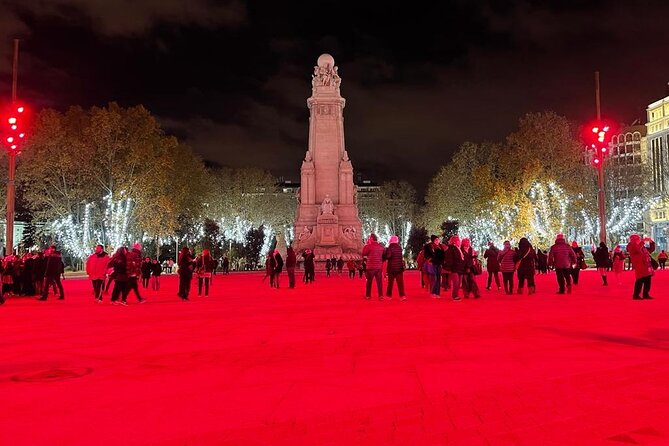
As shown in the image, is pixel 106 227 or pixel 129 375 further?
pixel 106 227

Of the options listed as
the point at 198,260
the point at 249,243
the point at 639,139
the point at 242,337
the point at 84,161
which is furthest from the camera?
the point at 639,139

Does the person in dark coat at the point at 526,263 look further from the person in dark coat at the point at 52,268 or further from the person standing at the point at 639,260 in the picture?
the person in dark coat at the point at 52,268

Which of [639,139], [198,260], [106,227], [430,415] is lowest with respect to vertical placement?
[430,415]

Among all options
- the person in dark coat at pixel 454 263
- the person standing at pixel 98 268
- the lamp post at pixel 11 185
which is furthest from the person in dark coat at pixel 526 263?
A: the lamp post at pixel 11 185

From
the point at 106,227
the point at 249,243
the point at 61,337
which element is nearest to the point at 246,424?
the point at 61,337

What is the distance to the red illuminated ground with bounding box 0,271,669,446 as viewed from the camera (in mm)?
4789

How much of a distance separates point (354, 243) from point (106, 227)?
21095 mm

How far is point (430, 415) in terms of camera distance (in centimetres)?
523

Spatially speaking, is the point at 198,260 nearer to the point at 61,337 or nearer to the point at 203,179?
the point at 61,337

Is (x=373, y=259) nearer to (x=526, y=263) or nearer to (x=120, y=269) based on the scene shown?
(x=526, y=263)

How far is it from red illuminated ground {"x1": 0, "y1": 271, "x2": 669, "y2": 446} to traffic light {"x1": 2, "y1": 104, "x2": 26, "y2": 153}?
541 inches

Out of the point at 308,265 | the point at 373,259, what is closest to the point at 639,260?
the point at 373,259

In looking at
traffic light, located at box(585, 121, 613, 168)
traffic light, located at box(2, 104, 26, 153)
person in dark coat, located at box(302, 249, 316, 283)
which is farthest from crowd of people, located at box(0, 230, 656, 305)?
person in dark coat, located at box(302, 249, 316, 283)

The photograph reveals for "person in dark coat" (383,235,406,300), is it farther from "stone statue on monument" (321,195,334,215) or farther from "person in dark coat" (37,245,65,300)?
"stone statue on monument" (321,195,334,215)
